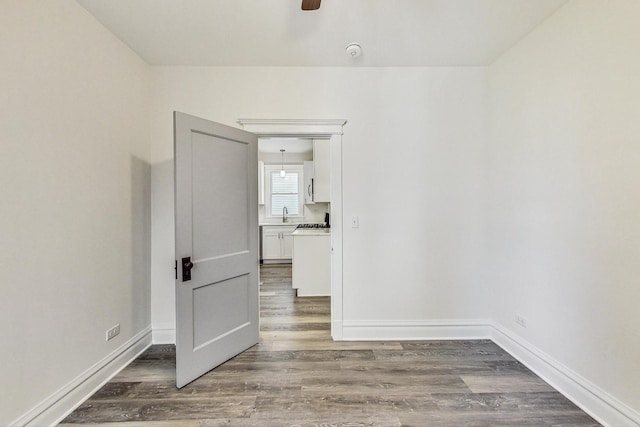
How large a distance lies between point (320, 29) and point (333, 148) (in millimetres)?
979

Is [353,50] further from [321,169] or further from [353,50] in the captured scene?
[321,169]

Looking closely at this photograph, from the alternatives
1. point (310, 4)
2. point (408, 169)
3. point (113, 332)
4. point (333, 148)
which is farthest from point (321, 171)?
point (113, 332)

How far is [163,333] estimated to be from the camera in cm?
252

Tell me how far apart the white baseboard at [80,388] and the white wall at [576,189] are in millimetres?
3384

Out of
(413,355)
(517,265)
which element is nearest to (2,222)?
(413,355)

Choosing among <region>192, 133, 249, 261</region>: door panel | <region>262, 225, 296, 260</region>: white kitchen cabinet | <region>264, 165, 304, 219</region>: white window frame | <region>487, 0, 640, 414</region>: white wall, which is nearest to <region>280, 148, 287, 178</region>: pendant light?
<region>264, 165, 304, 219</region>: white window frame

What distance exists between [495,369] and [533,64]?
8.18 ft

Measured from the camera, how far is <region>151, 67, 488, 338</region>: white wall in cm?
256

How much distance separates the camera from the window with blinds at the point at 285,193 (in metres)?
6.49

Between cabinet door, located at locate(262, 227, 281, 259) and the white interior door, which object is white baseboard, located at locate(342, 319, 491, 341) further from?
cabinet door, located at locate(262, 227, 281, 259)

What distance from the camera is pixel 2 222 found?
133 centimetres

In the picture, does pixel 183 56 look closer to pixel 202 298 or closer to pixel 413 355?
pixel 202 298

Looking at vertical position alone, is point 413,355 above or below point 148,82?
below

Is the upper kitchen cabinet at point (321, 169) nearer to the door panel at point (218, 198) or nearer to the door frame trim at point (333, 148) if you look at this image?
the door frame trim at point (333, 148)
